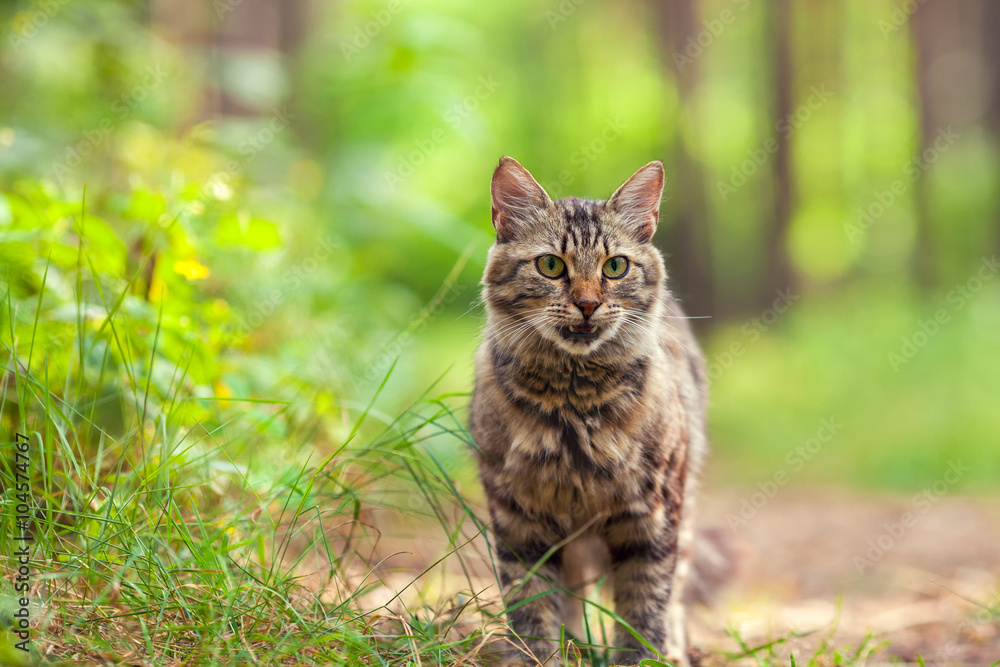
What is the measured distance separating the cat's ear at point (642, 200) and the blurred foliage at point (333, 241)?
568mm

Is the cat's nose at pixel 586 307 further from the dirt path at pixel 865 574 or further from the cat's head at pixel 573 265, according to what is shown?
the dirt path at pixel 865 574

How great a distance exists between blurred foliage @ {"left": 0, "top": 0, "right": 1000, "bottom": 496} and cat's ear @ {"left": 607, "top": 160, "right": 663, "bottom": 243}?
22.4 inches

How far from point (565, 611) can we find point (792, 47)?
11922 mm

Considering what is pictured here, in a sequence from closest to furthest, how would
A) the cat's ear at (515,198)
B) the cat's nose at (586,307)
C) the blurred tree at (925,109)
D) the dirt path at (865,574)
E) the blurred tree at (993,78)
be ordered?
the cat's nose at (586,307) → the cat's ear at (515,198) → the dirt path at (865,574) → the blurred tree at (993,78) → the blurred tree at (925,109)

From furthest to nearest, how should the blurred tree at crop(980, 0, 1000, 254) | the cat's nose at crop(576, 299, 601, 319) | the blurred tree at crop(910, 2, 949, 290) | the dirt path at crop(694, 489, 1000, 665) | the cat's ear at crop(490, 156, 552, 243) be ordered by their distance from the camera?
the blurred tree at crop(910, 2, 949, 290)
the blurred tree at crop(980, 0, 1000, 254)
the dirt path at crop(694, 489, 1000, 665)
the cat's ear at crop(490, 156, 552, 243)
the cat's nose at crop(576, 299, 601, 319)

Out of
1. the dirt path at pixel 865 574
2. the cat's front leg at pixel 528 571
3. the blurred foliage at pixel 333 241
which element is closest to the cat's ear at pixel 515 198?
the blurred foliage at pixel 333 241

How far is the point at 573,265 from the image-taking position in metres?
2.62

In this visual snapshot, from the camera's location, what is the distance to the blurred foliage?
115 inches

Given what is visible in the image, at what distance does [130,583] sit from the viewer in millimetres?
1903

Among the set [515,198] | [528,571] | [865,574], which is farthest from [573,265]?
[865,574]

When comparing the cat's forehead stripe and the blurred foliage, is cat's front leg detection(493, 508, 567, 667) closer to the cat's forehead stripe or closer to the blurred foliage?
the blurred foliage

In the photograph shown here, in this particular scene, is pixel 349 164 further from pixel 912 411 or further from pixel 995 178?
pixel 995 178

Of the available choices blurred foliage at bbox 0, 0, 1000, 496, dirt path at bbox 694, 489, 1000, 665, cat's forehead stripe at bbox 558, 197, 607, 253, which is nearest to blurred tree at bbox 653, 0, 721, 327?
blurred foliage at bbox 0, 0, 1000, 496

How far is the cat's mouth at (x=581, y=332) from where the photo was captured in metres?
2.48
